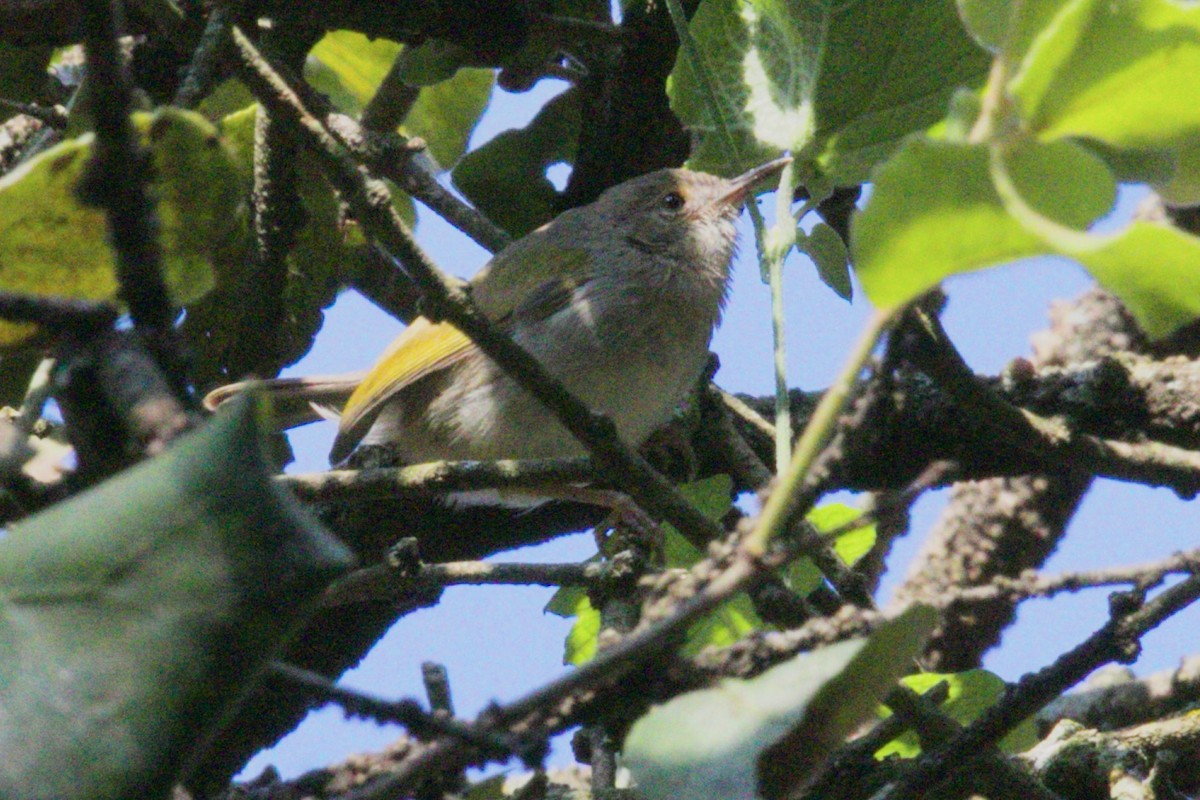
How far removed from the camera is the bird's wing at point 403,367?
430 cm

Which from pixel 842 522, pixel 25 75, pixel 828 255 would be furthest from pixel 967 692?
pixel 25 75

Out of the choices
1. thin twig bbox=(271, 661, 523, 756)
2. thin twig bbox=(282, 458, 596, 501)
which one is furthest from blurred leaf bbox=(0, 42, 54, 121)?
thin twig bbox=(271, 661, 523, 756)

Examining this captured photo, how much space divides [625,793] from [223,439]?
1.78 meters

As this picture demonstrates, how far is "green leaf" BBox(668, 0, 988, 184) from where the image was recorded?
189 centimetres

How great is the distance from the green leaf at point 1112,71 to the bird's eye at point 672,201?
3.82m

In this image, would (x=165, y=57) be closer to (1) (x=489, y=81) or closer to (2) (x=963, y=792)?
(1) (x=489, y=81)

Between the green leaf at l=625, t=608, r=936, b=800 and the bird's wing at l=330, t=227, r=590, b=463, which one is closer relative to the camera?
the green leaf at l=625, t=608, r=936, b=800

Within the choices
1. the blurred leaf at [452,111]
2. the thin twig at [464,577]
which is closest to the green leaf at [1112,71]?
the thin twig at [464,577]

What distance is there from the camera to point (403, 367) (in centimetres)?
429

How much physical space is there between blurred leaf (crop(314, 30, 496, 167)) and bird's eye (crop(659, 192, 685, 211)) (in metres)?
1.03

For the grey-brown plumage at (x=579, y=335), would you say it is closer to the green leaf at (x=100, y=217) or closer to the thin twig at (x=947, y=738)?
the thin twig at (x=947, y=738)

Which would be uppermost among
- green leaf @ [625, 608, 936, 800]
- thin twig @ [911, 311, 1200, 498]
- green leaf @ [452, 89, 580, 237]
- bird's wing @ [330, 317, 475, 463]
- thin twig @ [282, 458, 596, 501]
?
bird's wing @ [330, 317, 475, 463]

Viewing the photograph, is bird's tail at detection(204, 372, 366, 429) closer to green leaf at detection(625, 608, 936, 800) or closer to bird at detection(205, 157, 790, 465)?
bird at detection(205, 157, 790, 465)

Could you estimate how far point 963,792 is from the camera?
7.01 feet
